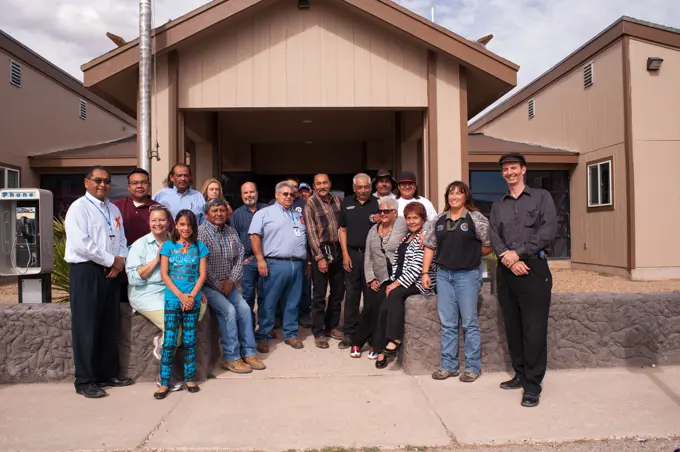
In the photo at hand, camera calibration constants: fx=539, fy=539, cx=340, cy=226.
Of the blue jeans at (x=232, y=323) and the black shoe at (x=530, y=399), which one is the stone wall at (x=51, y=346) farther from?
the black shoe at (x=530, y=399)

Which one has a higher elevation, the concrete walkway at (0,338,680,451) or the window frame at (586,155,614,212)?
the window frame at (586,155,614,212)

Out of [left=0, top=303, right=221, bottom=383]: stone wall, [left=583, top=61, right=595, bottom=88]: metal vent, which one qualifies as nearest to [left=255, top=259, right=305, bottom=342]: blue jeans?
[left=0, top=303, right=221, bottom=383]: stone wall

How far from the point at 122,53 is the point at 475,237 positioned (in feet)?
17.6

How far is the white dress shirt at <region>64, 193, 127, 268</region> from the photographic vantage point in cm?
427

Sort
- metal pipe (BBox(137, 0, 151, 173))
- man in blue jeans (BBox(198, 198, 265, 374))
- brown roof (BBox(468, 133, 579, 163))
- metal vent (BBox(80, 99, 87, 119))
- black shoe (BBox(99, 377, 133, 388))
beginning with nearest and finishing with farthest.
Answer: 1. black shoe (BBox(99, 377, 133, 388))
2. man in blue jeans (BBox(198, 198, 265, 374))
3. metal pipe (BBox(137, 0, 151, 173))
4. brown roof (BBox(468, 133, 579, 163))
5. metal vent (BBox(80, 99, 87, 119))

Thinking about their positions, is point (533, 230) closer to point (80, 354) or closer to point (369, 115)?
point (80, 354)

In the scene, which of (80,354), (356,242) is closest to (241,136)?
(356,242)

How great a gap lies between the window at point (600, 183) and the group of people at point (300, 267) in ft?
26.1

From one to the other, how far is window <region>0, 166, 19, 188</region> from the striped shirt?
8383 millimetres

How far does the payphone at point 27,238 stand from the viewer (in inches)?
194

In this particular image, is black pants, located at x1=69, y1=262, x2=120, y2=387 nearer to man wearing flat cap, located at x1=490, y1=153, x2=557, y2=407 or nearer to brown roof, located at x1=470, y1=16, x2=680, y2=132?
man wearing flat cap, located at x1=490, y1=153, x2=557, y2=407

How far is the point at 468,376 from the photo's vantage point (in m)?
4.73

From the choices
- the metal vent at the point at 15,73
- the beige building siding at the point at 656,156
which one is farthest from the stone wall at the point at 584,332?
the metal vent at the point at 15,73

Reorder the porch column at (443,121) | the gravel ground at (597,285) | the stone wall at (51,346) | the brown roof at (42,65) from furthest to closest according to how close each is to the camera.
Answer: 1. the brown roof at (42,65)
2. the gravel ground at (597,285)
3. the porch column at (443,121)
4. the stone wall at (51,346)
